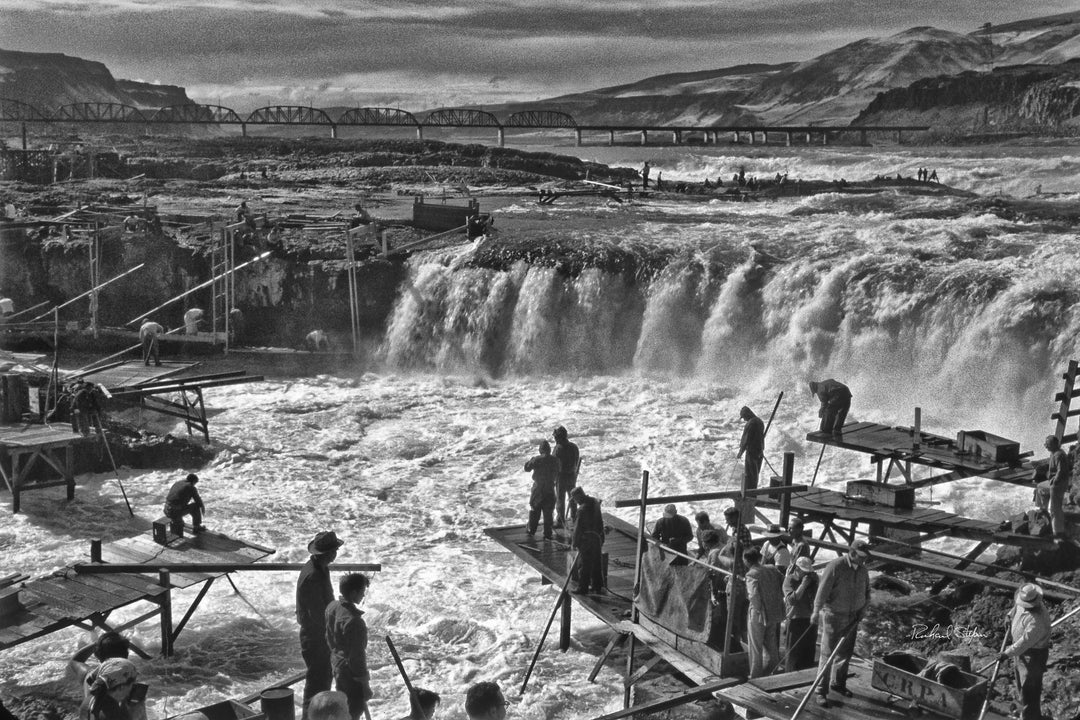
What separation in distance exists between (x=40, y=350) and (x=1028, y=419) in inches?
779

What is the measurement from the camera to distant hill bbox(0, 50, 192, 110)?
8056cm

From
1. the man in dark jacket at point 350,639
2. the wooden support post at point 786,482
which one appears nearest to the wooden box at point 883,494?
the wooden support post at point 786,482

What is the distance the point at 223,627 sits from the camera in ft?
39.5

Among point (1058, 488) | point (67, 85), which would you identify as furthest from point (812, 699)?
point (67, 85)

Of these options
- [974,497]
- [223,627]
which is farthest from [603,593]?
[974,497]

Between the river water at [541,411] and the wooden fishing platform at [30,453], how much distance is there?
1.01ft

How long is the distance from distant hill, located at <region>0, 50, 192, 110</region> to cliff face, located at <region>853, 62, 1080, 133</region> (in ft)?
153

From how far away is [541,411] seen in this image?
2181cm

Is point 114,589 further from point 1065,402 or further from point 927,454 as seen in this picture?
point 1065,402

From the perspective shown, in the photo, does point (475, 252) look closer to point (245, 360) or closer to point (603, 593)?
point (245, 360)

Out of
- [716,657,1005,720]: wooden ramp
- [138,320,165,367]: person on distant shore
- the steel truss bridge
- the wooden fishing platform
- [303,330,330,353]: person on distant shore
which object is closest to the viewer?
[716,657,1005,720]: wooden ramp

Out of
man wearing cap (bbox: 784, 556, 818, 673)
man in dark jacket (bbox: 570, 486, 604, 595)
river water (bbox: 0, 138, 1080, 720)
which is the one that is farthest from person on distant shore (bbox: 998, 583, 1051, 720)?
man in dark jacket (bbox: 570, 486, 604, 595)

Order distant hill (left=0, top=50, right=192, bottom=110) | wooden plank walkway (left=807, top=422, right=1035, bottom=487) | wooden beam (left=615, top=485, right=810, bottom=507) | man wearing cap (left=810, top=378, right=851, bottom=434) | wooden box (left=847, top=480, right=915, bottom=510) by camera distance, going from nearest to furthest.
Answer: wooden beam (left=615, top=485, right=810, bottom=507), wooden box (left=847, top=480, right=915, bottom=510), wooden plank walkway (left=807, top=422, right=1035, bottom=487), man wearing cap (left=810, top=378, right=851, bottom=434), distant hill (left=0, top=50, right=192, bottom=110)

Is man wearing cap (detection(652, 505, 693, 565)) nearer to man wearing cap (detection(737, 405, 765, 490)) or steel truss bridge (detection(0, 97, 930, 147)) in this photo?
man wearing cap (detection(737, 405, 765, 490))
